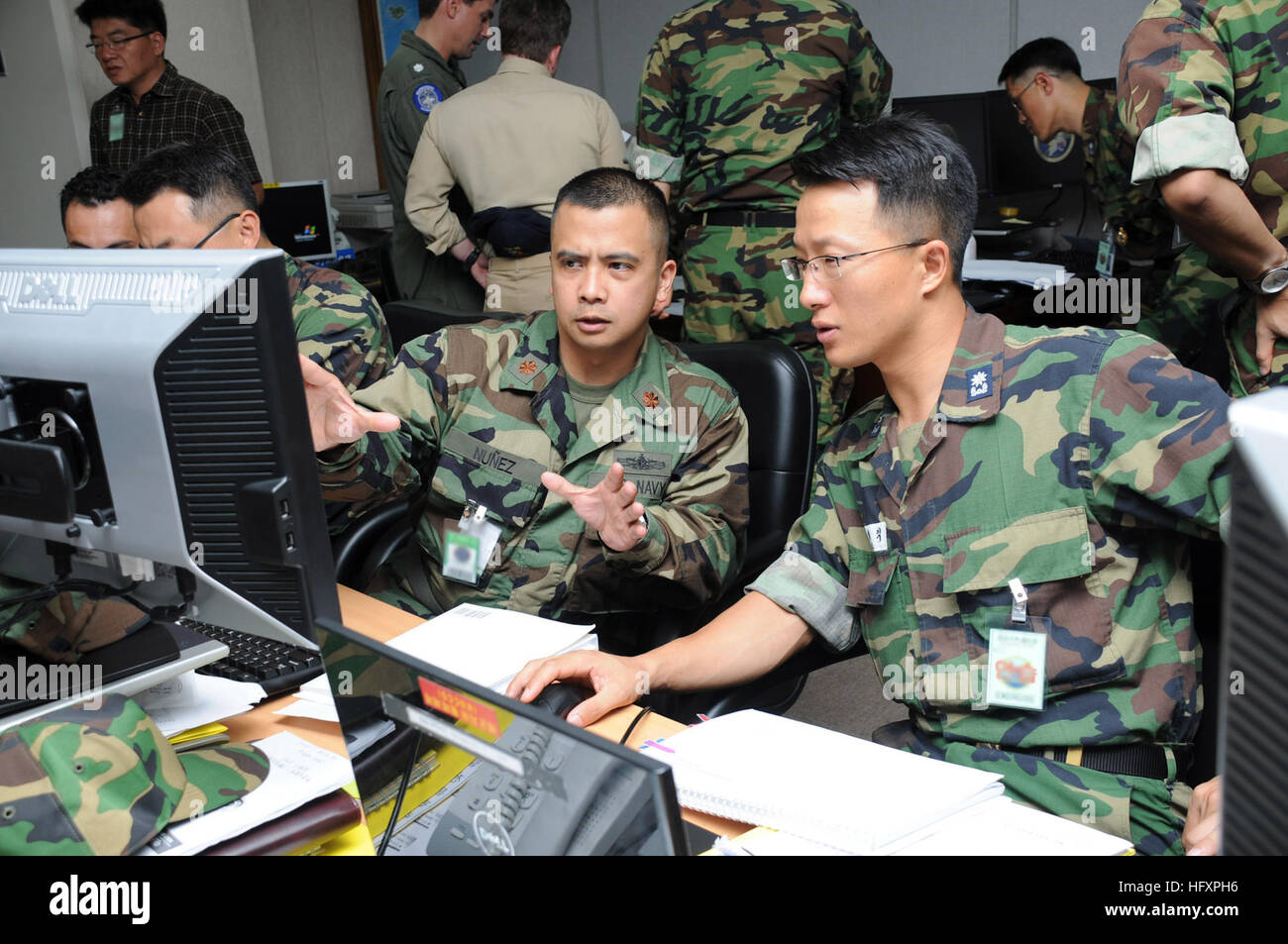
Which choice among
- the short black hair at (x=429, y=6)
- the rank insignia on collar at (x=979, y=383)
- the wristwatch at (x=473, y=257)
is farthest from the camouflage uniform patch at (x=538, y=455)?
the short black hair at (x=429, y=6)

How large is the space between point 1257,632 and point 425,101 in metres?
3.33

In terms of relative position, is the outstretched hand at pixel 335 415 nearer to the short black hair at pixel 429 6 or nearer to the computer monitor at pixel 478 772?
the computer monitor at pixel 478 772

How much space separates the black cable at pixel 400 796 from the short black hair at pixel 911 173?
93 centimetres

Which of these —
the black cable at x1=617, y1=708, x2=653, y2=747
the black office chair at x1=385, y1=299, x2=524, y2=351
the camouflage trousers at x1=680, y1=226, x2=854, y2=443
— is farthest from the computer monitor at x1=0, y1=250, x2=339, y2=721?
the camouflage trousers at x1=680, y1=226, x2=854, y2=443

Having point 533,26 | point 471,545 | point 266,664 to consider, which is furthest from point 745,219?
point 266,664

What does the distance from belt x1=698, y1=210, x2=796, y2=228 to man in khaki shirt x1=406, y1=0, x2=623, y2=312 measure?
1.44ft

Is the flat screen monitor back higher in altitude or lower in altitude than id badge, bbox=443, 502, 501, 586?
higher

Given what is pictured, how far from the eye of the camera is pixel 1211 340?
252 cm

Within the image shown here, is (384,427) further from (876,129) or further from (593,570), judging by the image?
(876,129)

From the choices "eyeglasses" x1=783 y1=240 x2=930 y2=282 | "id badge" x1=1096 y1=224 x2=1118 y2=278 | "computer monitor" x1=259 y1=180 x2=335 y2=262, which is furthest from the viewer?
"computer monitor" x1=259 y1=180 x2=335 y2=262

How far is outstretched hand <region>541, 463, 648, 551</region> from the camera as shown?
150cm

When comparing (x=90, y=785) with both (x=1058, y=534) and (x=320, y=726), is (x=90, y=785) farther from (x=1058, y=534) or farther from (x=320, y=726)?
(x=1058, y=534)

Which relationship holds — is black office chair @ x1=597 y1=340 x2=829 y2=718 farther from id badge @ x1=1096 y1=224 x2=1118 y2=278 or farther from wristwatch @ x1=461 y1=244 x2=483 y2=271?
wristwatch @ x1=461 y1=244 x2=483 y2=271
